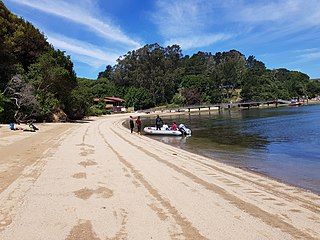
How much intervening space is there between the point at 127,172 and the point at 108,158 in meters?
3.79

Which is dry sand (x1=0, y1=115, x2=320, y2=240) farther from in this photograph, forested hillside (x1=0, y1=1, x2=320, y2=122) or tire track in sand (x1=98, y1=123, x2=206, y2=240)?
forested hillside (x1=0, y1=1, x2=320, y2=122)

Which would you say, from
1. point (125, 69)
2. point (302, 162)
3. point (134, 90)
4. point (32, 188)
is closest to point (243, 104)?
point (134, 90)

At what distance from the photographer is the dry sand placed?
7.29m

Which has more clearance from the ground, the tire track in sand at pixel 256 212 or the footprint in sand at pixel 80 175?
the footprint in sand at pixel 80 175

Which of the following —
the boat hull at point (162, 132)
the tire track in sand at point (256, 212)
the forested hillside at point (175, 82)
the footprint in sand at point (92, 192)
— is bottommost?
the boat hull at point (162, 132)

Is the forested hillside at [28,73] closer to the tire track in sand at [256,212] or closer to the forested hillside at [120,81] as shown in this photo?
the forested hillside at [120,81]

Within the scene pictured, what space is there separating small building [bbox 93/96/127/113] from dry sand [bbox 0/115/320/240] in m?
91.7

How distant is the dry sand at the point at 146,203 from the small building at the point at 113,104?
91.7 m

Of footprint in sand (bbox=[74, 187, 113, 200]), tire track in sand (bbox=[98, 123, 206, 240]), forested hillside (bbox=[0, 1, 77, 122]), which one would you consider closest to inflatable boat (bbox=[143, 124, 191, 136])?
forested hillside (bbox=[0, 1, 77, 122])

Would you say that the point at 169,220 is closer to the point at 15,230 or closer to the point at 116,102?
the point at 15,230

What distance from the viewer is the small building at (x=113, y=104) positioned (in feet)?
349

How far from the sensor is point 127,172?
13594mm

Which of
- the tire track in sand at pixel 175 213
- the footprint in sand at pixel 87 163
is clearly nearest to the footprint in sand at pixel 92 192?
the tire track in sand at pixel 175 213

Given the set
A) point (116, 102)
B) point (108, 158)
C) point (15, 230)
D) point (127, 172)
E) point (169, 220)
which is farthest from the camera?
point (116, 102)
